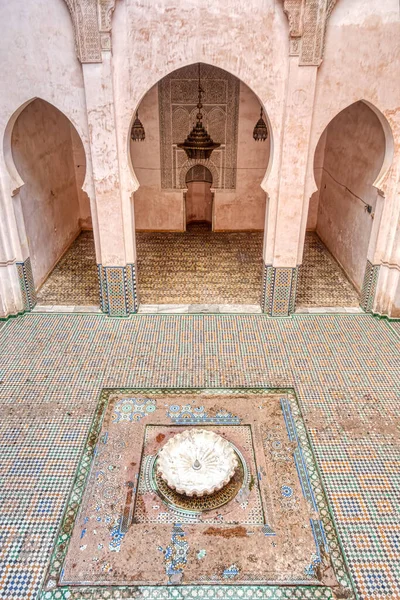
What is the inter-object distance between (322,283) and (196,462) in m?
3.26

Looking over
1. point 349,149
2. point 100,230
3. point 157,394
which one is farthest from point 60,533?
point 349,149

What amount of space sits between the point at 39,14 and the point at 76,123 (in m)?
0.87

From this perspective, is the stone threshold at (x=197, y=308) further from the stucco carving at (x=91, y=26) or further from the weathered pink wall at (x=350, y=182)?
the stucco carving at (x=91, y=26)

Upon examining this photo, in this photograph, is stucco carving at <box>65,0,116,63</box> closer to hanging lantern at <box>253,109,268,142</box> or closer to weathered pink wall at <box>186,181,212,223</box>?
hanging lantern at <box>253,109,268,142</box>

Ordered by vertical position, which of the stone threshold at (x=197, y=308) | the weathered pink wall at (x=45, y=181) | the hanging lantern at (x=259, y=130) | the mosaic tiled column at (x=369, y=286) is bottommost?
the stone threshold at (x=197, y=308)

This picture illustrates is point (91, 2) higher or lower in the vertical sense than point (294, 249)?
Answer: higher

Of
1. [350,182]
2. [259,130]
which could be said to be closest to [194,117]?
[259,130]

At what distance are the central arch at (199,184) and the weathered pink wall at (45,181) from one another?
952 millimetres

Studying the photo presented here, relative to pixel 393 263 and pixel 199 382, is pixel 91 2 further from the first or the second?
pixel 393 263

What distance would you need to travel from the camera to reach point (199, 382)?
157 inches

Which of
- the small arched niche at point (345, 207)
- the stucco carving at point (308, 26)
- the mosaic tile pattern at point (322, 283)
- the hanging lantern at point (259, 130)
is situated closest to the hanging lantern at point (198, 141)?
the stucco carving at point (308, 26)

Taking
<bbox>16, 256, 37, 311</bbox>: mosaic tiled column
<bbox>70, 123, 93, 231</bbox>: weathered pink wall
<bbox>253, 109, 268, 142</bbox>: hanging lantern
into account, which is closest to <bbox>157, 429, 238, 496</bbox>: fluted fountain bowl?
<bbox>16, 256, 37, 311</bbox>: mosaic tiled column

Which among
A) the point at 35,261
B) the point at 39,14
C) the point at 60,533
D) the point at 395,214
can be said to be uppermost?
the point at 39,14

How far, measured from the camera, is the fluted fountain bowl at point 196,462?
2.89 meters
